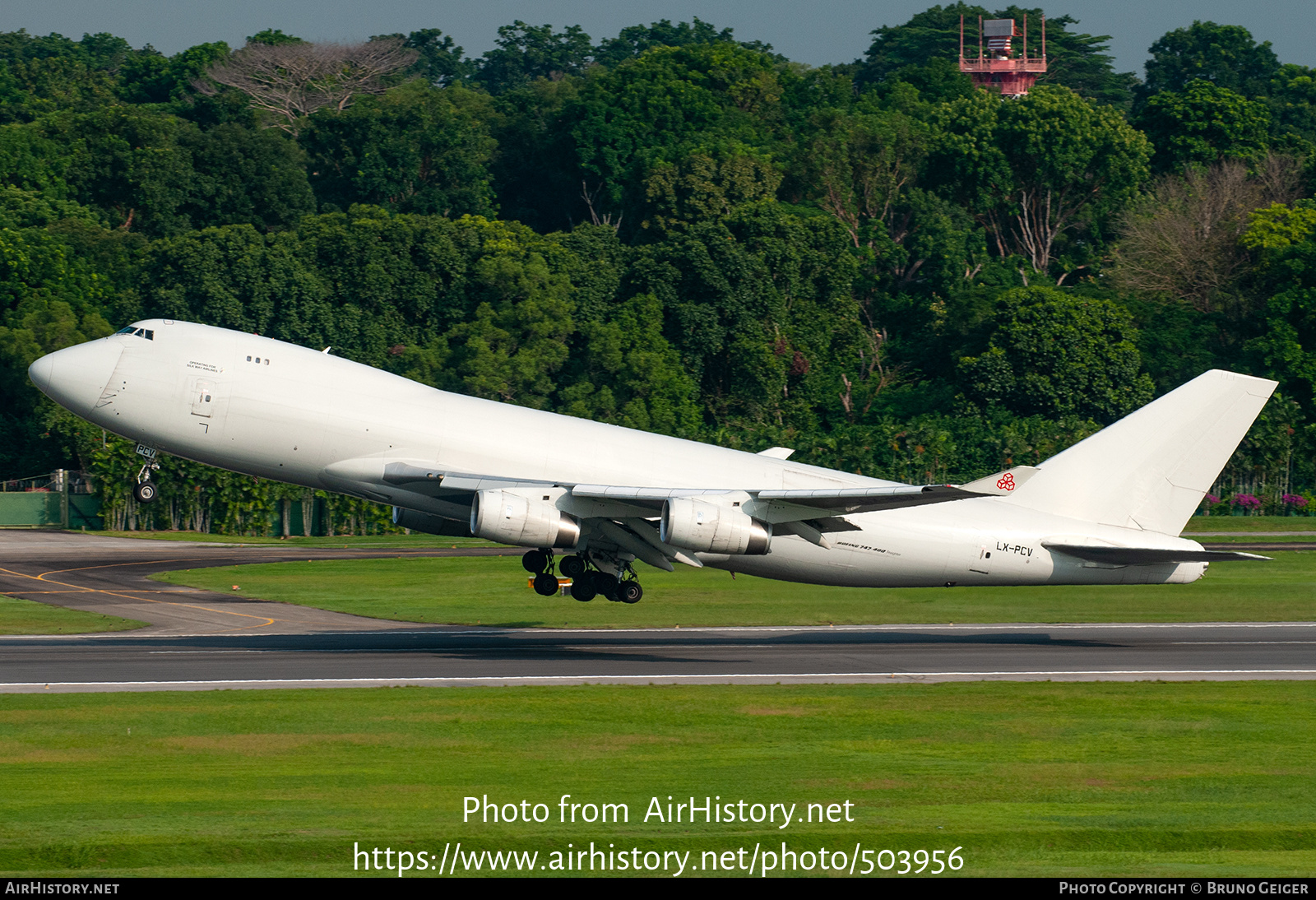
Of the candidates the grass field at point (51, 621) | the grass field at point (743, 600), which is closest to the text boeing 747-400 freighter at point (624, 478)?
the grass field at point (743, 600)

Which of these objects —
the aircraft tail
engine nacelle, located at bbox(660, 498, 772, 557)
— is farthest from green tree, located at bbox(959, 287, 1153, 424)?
engine nacelle, located at bbox(660, 498, 772, 557)

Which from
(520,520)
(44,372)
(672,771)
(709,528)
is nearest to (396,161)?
(44,372)

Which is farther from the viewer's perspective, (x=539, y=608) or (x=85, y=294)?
(x=85, y=294)

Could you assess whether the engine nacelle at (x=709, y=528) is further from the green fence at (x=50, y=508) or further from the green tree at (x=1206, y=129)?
the green tree at (x=1206, y=129)

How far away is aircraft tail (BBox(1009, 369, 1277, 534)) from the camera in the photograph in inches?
1678

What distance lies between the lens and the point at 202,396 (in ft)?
122

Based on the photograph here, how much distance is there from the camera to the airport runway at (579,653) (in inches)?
1436

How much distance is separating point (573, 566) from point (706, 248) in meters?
67.5

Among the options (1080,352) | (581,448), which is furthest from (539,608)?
(1080,352)

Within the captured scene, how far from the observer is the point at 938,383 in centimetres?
11138

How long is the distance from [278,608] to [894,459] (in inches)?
2040

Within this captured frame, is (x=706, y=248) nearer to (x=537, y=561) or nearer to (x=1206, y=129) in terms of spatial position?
(x=1206, y=129)
